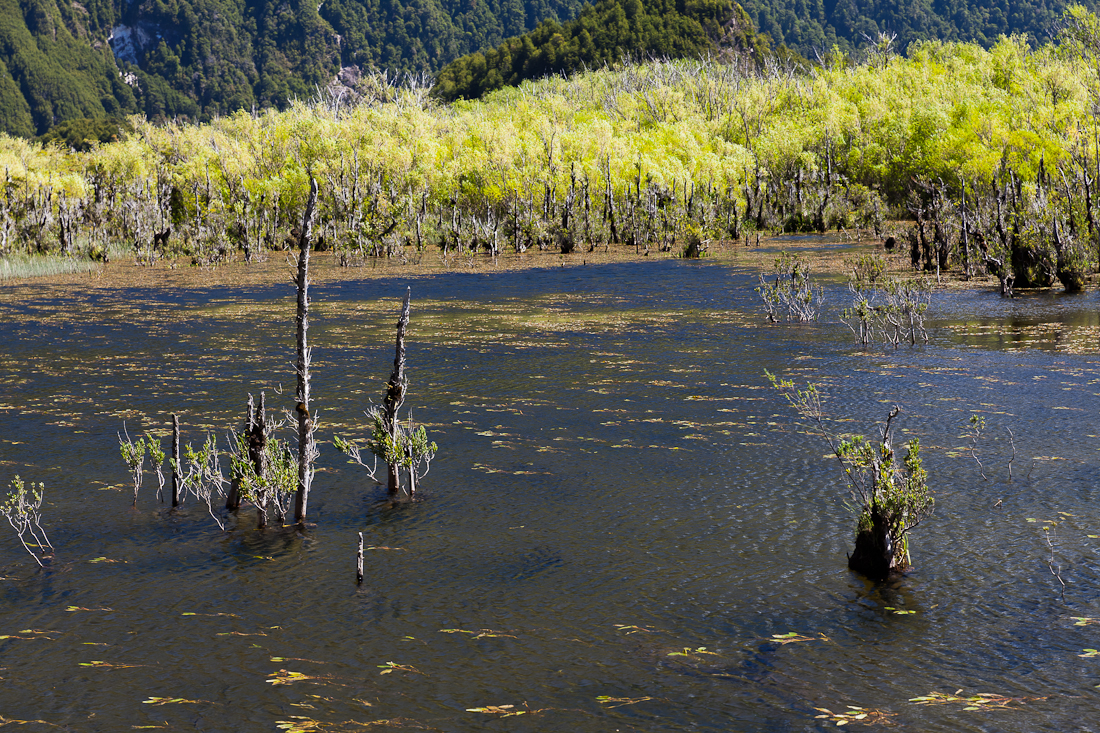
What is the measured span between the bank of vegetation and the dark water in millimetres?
36268

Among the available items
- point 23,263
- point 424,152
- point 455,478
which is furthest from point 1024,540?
point 424,152

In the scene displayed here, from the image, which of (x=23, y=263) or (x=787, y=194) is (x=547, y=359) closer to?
(x=23, y=263)

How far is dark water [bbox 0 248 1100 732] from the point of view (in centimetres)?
866

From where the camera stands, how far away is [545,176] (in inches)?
2913

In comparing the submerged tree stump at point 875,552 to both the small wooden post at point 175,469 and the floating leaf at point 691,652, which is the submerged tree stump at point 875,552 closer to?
the floating leaf at point 691,652

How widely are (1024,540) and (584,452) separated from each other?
7208 mm

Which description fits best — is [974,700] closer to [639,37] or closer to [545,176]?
[545,176]

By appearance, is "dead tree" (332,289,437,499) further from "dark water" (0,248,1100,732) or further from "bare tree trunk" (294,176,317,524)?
"bare tree trunk" (294,176,317,524)

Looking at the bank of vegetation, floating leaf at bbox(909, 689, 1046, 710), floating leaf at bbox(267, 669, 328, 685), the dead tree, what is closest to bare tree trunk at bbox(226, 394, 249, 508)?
the dead tree

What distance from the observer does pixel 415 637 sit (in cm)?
991

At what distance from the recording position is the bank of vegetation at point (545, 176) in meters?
63.2

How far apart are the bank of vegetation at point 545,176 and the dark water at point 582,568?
36268mm

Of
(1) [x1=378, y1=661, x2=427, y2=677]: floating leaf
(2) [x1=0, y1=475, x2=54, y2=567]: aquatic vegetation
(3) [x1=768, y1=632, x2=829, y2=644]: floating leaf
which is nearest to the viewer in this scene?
(1) [x1=378, y1=661, x2=427, y2=677]: floating leaf

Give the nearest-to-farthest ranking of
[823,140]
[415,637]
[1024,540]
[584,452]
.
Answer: [415,637]
[1024,540]
[584,452]
[823,140]
